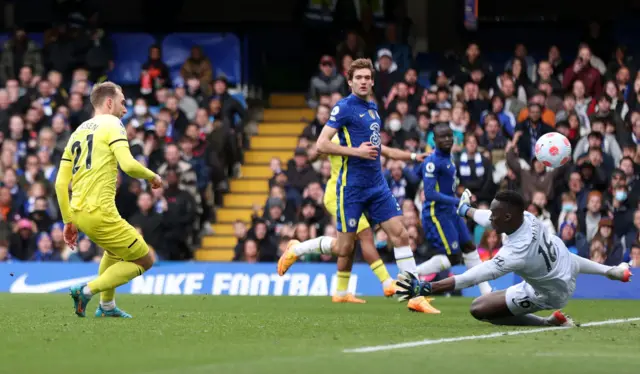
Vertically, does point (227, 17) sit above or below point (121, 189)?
above

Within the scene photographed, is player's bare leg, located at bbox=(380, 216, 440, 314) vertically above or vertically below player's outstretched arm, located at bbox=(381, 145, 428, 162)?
below

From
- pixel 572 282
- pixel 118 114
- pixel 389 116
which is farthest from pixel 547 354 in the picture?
pixel 389 116

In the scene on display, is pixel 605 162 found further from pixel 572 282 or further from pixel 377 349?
pixel 377 349

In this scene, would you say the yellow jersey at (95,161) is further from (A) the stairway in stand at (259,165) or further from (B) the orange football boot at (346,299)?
(A) the stairway in stand at (259,165)

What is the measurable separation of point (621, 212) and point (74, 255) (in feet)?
29.7

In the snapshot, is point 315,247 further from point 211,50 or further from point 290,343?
point 211,50

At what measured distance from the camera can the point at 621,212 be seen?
19125 millimetres

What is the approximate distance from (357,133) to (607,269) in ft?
12.4

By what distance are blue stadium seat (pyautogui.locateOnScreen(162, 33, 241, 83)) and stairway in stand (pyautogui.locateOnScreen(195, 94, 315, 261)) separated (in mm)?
1143

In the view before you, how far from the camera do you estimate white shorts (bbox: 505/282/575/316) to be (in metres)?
10.8

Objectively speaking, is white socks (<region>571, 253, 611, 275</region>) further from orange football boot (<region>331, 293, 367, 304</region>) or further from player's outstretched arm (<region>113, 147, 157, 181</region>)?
orange football boot (<region>331, 293, 367, 304</region>)

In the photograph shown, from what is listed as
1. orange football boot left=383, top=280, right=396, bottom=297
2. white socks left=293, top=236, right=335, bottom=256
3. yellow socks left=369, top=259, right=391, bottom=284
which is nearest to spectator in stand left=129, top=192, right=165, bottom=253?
white socks left=293, top=236, right=335, bottom=256

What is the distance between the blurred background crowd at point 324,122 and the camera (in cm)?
1962

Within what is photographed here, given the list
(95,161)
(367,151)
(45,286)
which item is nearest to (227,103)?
(45,286)
